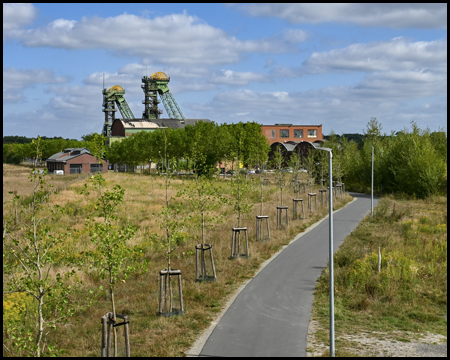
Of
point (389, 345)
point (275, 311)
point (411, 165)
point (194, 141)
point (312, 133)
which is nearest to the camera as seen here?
point (389, 345)

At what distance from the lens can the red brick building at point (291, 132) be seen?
4082 inches

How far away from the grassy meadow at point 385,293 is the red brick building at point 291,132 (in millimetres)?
77718

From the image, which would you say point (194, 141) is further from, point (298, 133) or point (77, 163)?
point (298, 133)

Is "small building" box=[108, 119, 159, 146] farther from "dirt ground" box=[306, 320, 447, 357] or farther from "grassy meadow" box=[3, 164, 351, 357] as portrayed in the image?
"dirt ground" box=[306, 320, 447, 357]

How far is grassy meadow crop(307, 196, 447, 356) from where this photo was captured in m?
13.4

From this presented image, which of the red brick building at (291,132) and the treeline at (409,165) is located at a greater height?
the red brick building at (291,132)

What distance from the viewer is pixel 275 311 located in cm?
1530

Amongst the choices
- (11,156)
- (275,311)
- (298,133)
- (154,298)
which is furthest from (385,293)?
(11,156)

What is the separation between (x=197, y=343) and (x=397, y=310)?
6.93m

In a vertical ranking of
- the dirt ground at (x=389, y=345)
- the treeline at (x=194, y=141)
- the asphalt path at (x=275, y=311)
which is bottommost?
the dirt ground at (x=389, y=345)

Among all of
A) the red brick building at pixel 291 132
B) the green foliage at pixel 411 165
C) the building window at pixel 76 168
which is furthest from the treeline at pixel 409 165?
the building window at pixel 76 168

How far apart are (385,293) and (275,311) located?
4262mm

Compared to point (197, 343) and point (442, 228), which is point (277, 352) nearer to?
point (197, 343)

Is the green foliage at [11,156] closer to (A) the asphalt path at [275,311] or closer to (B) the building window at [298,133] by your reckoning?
(B) the building window at [298,133]
